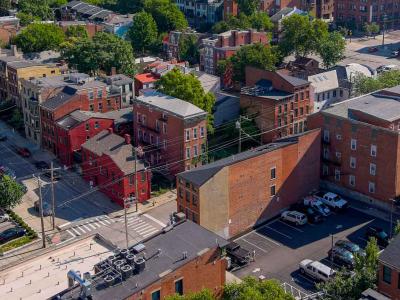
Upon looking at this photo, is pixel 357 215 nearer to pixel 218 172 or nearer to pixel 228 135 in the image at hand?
pixel 218 172

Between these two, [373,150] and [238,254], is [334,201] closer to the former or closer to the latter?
[373,150]

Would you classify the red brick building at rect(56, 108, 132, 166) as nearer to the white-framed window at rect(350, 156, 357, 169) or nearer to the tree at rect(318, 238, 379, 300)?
the white-framed window at rect(350, 156, 357, 169)

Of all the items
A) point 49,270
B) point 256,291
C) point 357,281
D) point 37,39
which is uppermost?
point 37,39

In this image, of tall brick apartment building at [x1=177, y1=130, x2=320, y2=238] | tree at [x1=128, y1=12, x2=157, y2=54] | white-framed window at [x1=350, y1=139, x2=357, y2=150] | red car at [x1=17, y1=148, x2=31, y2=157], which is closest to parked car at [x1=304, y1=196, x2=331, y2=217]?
tall brick apartment building at [x1=177, y1=130, x2=320, y2=238]

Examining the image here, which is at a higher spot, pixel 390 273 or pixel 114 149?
pixel 114 149

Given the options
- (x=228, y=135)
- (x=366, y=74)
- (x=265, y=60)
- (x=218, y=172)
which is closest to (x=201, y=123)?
(x=228, y=135)

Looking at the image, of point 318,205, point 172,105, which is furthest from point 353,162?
point 172,105

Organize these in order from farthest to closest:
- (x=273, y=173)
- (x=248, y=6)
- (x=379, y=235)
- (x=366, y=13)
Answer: (x=366, y=13) → (x=248, y=6) → (x=273, y=173) → (x=379, y=235)
